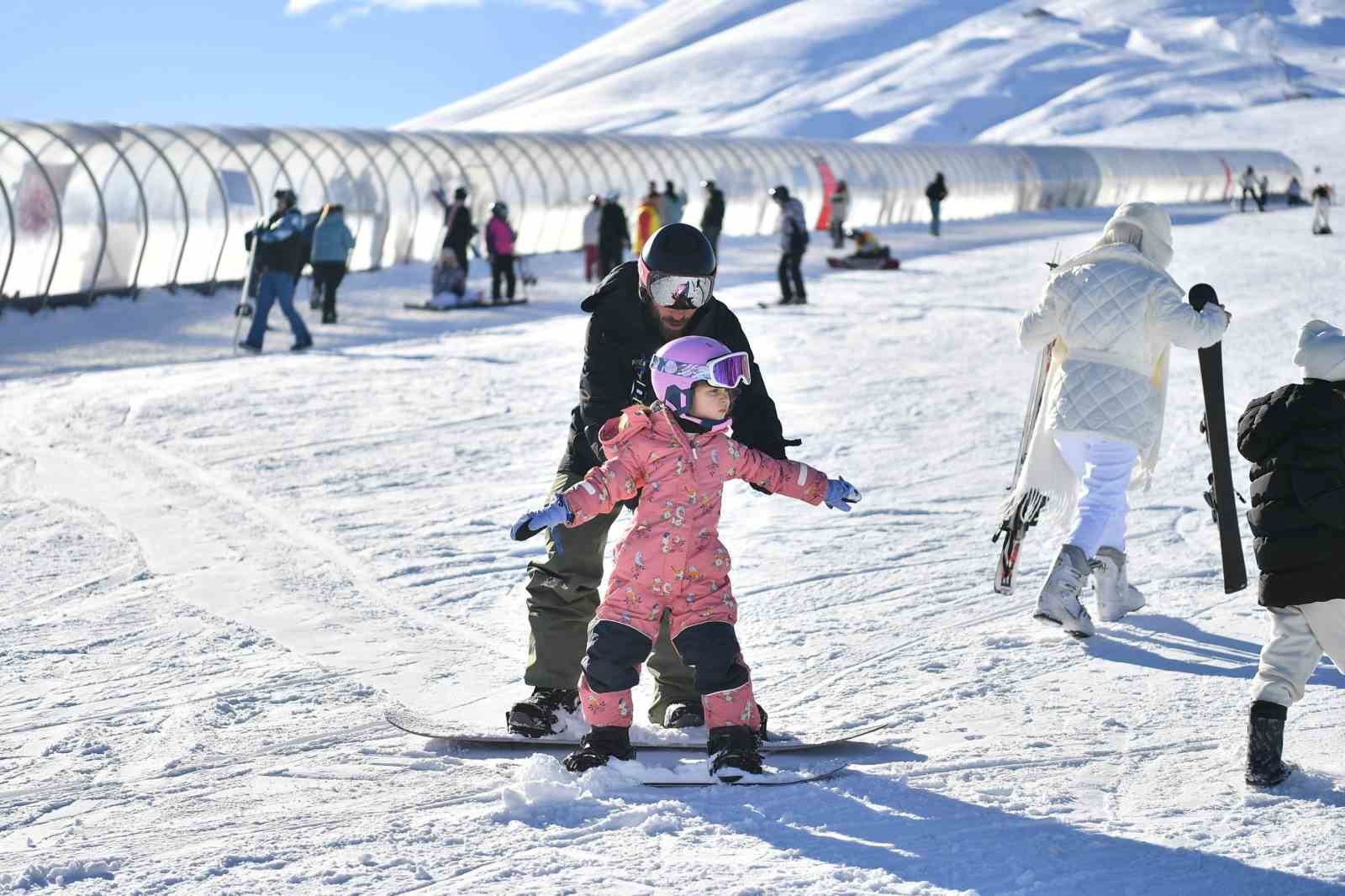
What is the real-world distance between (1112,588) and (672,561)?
2.27m

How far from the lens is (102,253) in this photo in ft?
62.7

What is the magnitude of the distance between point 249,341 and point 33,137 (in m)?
6.24

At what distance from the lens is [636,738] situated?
405 cm

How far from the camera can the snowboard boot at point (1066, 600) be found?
5.11m

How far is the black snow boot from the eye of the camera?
12.4 ft

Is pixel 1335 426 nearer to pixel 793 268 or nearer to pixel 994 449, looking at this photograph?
pixel 994 449

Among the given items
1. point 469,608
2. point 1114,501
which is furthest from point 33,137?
point 1114,501

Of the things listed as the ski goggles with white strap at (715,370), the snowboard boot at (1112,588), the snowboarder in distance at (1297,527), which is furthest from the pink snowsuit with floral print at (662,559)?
the snowboard boot at (1112,588)

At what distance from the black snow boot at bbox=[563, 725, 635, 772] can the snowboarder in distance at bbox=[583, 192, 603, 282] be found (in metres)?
16.9

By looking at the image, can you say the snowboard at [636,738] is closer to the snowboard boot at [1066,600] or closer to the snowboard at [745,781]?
the snowboard at [745,781]

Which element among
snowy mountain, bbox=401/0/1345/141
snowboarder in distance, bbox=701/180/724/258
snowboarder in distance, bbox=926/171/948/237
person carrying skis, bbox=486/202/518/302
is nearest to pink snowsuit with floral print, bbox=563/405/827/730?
person carrying skis, bbox=486/202/518/302

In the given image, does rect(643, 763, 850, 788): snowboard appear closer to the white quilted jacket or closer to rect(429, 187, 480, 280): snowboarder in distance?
the white quilted jacket

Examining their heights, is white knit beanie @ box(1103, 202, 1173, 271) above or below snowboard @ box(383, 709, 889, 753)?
above

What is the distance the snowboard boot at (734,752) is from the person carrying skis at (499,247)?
1508 centimetres
